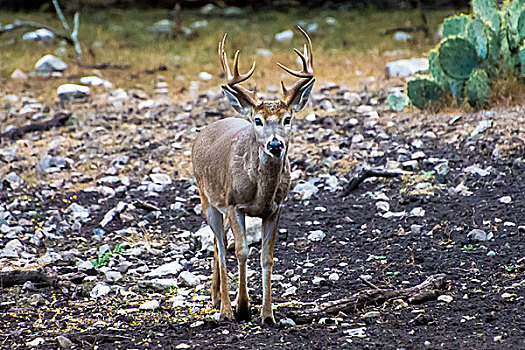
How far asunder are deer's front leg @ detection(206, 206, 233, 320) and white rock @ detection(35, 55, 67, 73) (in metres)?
11.1

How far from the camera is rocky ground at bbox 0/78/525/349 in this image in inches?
233

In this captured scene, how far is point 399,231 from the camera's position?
795 cm

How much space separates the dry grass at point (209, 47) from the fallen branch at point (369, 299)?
8453 millimetres

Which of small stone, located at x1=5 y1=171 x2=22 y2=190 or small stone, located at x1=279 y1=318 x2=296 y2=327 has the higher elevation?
small stone, located at x1=5 y1=171 x2=22 y2=190

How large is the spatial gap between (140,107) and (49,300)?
7522mm

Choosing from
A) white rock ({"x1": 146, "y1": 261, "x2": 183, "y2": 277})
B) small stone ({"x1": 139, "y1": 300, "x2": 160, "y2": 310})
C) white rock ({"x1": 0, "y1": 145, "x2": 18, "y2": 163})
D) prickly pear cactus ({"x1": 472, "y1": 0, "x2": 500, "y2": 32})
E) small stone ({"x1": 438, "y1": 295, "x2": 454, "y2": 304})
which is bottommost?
small stone ({"x1": 139, "y1": 300, "x2": 160, "y2": 310})

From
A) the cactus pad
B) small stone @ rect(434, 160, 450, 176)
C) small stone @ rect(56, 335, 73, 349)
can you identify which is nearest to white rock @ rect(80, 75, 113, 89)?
the cactus pad

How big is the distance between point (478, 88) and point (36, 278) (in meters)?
6.94

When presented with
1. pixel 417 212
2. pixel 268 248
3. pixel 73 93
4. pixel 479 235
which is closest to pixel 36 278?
pixel 268 248

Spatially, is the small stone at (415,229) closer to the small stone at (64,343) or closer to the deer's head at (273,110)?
the deer's head at (273,110)

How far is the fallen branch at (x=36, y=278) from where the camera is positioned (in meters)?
7.28

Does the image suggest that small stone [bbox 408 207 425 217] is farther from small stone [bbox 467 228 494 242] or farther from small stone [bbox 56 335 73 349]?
Result: small stone [bbox 56 335 73 349]

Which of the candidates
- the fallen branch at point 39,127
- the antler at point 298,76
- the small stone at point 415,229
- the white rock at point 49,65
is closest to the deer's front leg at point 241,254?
the antler at point 298,76

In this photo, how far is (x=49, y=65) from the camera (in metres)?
17.0
